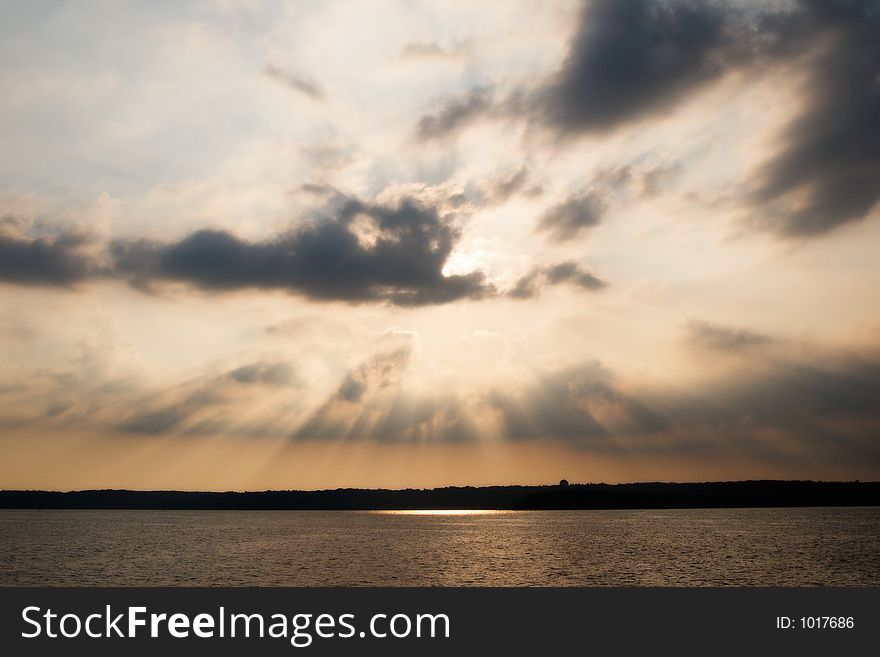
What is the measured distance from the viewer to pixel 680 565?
10650 cm

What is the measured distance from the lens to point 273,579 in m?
89.8

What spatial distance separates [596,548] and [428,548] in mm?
34456
